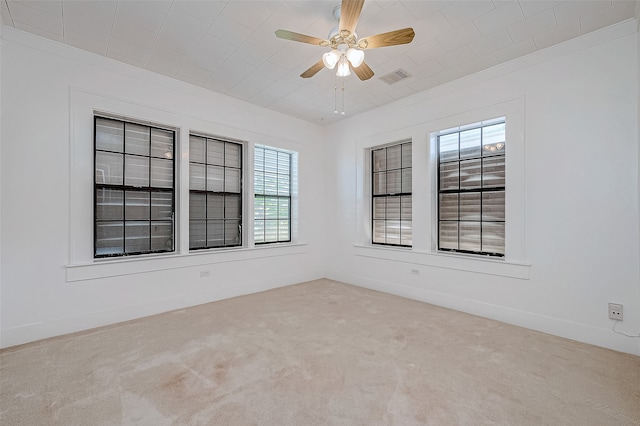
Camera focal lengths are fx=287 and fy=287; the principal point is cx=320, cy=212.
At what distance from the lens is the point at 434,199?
4.17 meters

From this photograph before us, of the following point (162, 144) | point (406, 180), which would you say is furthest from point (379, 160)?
point (162, 144)

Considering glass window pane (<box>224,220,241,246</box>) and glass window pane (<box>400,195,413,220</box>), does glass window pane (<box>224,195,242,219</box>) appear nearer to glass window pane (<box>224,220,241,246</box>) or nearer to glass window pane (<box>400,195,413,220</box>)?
glass window pane (<box>224,220,241,246</box>)

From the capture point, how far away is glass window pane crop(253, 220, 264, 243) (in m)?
4.85

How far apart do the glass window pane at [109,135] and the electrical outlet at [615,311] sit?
557cm

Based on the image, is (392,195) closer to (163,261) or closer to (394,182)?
(394,182)

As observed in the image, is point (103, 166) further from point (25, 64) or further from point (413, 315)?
point (413, 315)

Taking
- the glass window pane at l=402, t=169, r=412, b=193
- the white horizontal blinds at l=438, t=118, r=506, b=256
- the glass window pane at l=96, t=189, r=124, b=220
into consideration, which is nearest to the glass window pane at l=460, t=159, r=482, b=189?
the white horizontal blinds at l=438, t=118, r=506, b=256

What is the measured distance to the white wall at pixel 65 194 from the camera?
279 cm

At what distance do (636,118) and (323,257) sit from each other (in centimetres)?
456

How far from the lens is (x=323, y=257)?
573 cm

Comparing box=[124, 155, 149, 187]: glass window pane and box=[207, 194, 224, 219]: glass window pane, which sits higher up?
box=[124, 155, 149, 187]: glass window pane

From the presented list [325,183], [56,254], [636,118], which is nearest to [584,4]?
[636,118]

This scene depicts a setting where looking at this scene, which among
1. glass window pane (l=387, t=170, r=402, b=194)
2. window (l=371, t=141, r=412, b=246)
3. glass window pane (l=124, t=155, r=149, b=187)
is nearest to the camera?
glass window pane (l=124, t=155, r=149, b=187)

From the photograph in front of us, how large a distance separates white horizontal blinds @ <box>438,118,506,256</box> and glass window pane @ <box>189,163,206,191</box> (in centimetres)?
349
